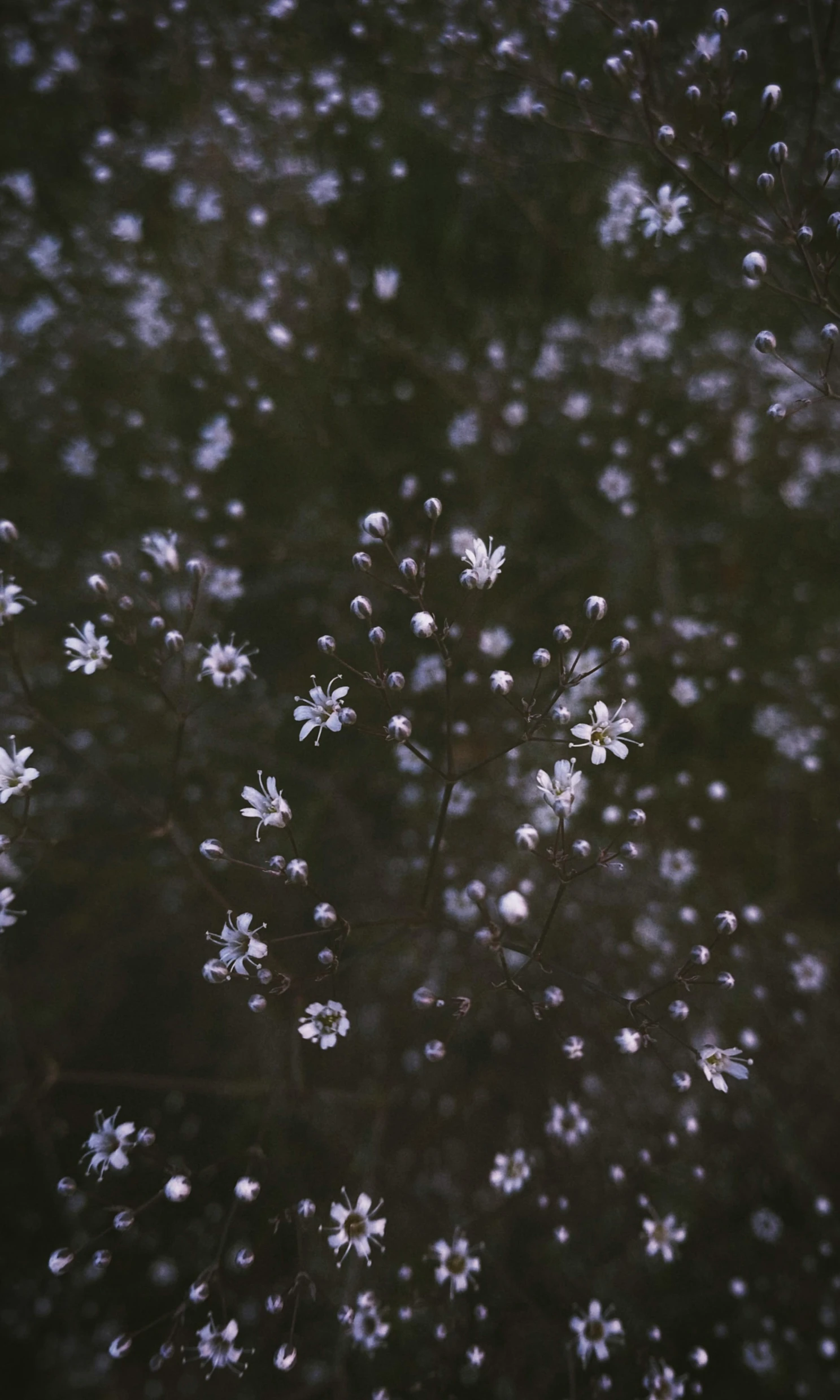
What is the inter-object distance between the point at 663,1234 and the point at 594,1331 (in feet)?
1.02

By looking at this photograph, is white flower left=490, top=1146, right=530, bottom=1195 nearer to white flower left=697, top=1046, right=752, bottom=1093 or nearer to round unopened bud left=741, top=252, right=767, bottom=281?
white flower left=697, top=1046, right=752, bottom=1093

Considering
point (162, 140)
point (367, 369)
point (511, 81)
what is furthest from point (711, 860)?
point (162, 140)


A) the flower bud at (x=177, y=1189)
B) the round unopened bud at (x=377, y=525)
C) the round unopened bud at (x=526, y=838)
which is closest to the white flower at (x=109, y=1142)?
the flower bud at (x=177, y=1189)

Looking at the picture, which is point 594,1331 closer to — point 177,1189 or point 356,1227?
point 356,1227

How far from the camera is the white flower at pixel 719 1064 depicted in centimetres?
153

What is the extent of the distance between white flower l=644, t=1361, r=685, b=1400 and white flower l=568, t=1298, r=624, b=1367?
0.35 feet

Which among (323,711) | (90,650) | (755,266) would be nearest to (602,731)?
(323,711)

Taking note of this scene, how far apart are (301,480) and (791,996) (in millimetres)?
2694

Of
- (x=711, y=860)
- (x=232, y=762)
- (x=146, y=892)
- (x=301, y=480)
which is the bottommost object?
(x=146, y=892)

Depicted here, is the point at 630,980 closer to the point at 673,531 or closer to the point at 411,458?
the point at 673,531

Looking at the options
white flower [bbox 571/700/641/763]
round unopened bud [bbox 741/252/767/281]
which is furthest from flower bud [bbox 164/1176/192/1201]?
round unopened bud [bbox 741/252/767/281]

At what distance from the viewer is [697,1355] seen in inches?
77.2

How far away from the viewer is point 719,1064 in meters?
1.64

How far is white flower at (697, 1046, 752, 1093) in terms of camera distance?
1533 mm
